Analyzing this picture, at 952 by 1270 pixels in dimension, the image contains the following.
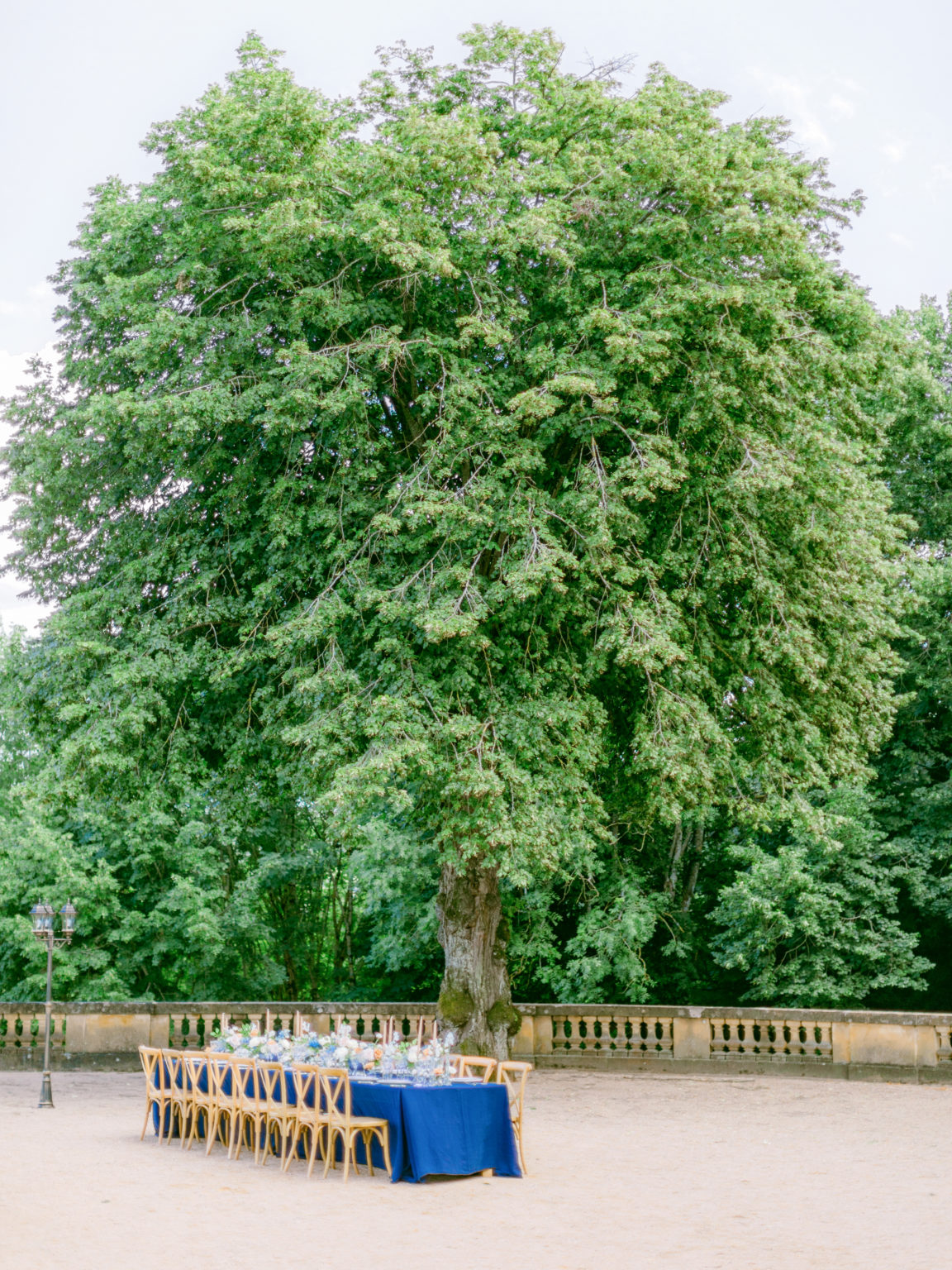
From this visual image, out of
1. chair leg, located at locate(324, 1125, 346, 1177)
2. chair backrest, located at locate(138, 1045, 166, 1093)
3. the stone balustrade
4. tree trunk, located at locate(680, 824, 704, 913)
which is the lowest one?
the stone balustrade

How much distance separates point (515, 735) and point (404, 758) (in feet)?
4.43

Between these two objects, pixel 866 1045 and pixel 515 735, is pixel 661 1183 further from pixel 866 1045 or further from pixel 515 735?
pixel 866 1045

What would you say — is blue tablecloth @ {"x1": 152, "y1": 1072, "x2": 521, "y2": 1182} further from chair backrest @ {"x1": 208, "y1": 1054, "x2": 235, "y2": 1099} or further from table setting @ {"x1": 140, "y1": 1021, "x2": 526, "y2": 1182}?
chair backrest @ {"x1": 208, "y1": 1054, "x2": 235, "y2": 1099}

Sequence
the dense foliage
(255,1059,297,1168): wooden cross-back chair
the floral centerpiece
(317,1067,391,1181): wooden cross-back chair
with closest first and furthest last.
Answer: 1. (317,1067,391,1181): wooden cross-back chair
2. the floral centerpiece
3. (255,1059,297,1168): wooden cross-back chair
4. the dense foliage

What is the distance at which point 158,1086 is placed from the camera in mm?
13227

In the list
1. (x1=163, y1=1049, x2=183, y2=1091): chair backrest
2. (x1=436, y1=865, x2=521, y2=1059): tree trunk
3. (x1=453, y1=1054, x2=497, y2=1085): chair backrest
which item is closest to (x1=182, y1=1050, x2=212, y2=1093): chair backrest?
(x1=163, y1=1049, x2=183, y2=1091): chair backrest

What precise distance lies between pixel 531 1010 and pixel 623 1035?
A: 4.84 ft

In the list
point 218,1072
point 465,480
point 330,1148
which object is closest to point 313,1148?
point 330,1148

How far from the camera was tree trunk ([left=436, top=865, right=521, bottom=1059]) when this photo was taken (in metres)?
16.9

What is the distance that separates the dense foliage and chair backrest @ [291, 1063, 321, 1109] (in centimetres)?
290

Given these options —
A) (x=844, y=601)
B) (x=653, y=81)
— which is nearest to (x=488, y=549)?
(x=844, y=601)

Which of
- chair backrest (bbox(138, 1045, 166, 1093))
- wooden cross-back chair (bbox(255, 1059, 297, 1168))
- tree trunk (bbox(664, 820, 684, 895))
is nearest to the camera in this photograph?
wooden cross-back chair (bbox(255, 1059, 297, 1168))

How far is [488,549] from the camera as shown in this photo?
16.0 metres

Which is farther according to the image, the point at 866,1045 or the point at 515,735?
the point at 866,1045
